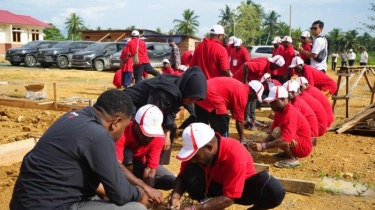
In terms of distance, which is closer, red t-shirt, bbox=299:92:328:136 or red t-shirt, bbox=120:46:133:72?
red t-shirt, bbox=299:92:328:136

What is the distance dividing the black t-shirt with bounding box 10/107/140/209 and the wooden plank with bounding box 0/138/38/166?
2963 mm

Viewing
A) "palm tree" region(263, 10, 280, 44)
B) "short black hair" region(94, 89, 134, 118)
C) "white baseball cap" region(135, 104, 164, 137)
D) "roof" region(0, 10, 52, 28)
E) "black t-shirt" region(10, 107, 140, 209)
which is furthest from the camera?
"palm tree" region(263, 10, 280, 44)

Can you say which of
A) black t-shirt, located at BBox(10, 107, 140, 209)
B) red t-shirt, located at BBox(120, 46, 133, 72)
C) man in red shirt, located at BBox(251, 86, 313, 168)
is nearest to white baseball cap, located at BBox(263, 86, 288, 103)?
man in red shirt, located at BBox(251, 86, 313, 168)

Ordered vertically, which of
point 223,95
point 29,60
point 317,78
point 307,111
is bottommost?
point 307,111

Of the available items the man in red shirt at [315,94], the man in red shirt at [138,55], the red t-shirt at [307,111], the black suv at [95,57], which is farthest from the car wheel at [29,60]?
the red t-shirt at [307,111]

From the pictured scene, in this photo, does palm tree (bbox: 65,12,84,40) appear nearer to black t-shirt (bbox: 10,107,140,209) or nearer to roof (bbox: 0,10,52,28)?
roof (bbox: 0,10,52,28)

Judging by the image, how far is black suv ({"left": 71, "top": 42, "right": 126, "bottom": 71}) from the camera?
2211cm

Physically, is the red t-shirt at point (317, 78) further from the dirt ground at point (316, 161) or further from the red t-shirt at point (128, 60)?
the red t-shirt at point (128, 60)

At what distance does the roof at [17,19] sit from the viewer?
41344mm

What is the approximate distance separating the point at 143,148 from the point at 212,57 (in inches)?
132

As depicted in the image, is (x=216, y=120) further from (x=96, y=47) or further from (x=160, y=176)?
(x=96, y=47)

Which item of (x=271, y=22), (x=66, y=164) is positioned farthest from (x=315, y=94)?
(x=271, y=22)

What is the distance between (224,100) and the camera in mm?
5773

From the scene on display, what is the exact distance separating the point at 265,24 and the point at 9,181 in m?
84.6
